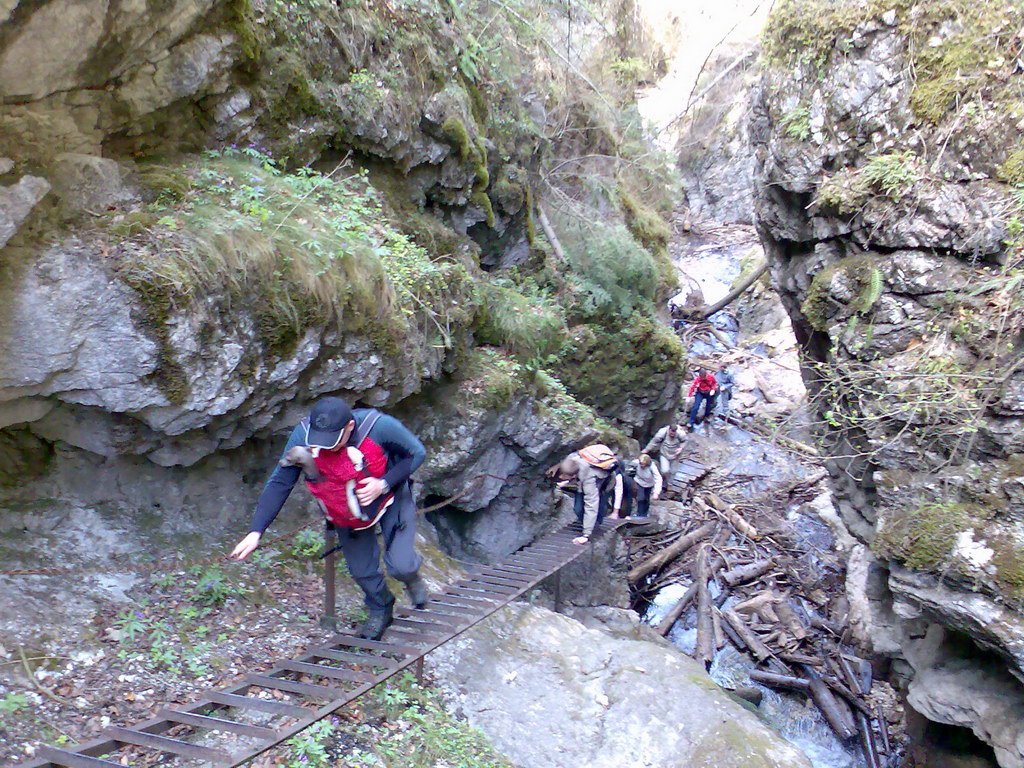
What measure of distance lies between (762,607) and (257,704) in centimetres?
936

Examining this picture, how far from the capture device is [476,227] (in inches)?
395

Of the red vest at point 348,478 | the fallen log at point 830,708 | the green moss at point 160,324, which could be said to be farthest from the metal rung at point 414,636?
the fallen log at point 830,708

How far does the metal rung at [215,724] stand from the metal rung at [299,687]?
1.15ft

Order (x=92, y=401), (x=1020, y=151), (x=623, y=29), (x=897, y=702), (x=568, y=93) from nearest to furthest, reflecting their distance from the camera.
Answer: (x=92, y=401)
(x=1020, y=151)
(x=897, y=702)
(x=568, y=93)
(x=623, y=29)

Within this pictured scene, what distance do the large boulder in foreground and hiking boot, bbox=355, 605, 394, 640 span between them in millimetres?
612

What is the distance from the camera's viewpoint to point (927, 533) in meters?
6.75

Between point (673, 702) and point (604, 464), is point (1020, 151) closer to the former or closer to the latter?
point (604, 464)

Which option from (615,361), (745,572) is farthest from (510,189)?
(745,572)

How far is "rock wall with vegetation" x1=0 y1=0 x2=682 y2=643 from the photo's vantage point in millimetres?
4188

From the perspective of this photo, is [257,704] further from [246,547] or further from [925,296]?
[925,296]

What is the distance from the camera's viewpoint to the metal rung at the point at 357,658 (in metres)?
4.27

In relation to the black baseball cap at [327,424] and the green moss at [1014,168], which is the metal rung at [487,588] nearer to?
the black baseball cap at [327,424]

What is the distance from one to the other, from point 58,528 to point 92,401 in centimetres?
106

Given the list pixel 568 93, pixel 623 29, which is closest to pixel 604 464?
pixel 568 93
